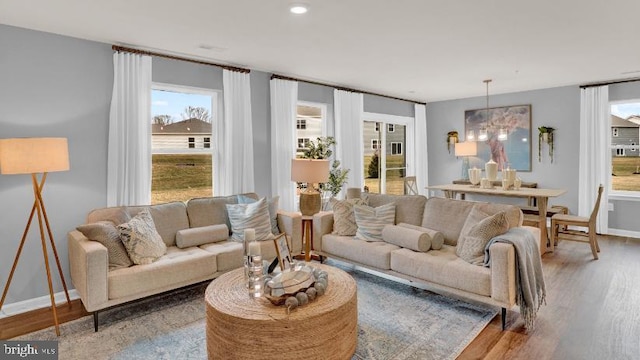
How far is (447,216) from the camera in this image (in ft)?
12.6

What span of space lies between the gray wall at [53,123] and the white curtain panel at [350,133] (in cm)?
340

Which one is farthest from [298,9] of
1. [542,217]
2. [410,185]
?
[410,185]

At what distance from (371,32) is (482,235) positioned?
6.83 feet

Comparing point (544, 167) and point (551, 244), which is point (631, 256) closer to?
point (551, 244)

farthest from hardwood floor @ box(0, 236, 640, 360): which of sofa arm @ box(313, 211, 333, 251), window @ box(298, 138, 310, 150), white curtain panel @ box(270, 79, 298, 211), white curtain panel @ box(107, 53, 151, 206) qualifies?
window @ box(298, 138, 310, 150)

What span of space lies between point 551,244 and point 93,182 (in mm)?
5824

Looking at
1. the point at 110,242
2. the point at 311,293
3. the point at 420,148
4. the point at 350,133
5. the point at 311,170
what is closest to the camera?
the point at 311,293

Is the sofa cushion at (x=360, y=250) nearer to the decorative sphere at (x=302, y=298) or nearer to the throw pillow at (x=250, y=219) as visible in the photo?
the throw pillow at (x=250, y=219)

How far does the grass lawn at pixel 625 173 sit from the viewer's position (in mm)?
6199

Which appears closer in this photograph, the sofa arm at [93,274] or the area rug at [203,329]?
the area rug at [203,329]

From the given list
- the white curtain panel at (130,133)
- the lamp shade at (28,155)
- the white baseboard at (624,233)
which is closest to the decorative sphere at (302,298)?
the lamp shade at (28,155)

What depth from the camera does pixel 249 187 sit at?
16.2ft

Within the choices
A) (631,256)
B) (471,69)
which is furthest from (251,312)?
→ (631,256)

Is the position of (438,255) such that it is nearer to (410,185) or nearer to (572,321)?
(572,321)
